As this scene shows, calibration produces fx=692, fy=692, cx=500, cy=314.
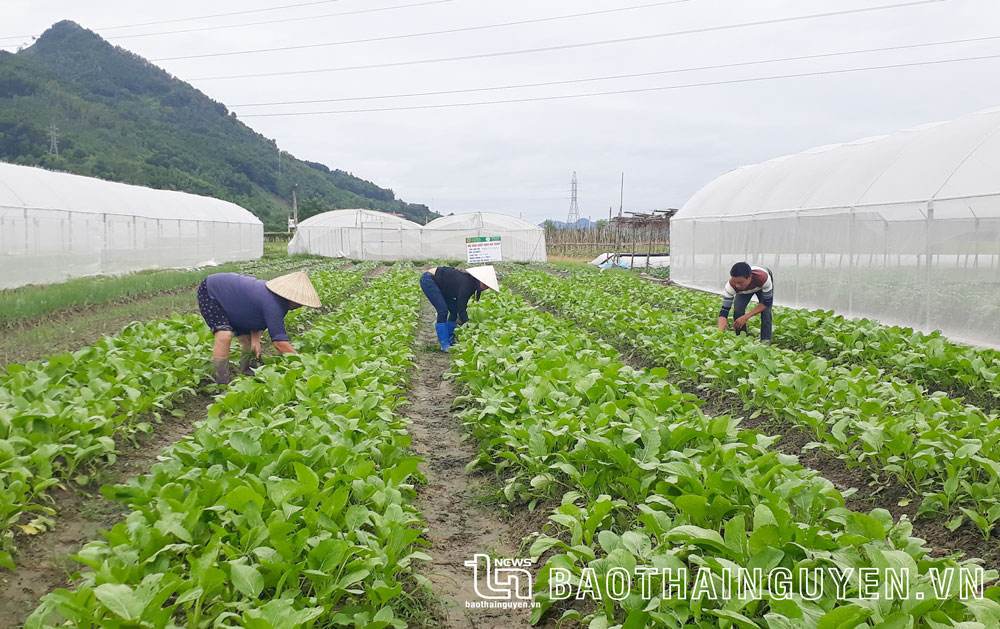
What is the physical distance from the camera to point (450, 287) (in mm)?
9766

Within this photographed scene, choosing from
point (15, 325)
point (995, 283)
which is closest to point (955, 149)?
point (995, 283)

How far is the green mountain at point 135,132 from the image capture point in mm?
47875

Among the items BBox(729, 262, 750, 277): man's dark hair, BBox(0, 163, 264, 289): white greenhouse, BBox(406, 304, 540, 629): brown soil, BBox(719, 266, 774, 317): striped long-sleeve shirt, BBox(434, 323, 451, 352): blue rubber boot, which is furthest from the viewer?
BBox(0, 163, 264, 289): white greenhouse

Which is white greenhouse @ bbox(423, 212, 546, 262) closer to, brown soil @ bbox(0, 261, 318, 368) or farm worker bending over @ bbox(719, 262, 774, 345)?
brown soil @ bbox(0, 261, 318, 368)

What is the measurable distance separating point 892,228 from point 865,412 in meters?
8.11

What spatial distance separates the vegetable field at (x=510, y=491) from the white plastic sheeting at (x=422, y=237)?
29.6m

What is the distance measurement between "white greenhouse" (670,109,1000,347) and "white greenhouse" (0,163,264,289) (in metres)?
17.3

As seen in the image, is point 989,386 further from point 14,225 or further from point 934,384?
point 14,225

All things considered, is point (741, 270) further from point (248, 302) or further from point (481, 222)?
point (481, 222)

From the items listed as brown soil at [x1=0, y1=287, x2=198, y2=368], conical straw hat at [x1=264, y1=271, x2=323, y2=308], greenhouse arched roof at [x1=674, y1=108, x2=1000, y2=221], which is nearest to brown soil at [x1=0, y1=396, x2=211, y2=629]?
conical straw hat at [x1=264, y1=271, x2=323, y2=308]

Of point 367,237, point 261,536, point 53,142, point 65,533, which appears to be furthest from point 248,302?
point 53,142

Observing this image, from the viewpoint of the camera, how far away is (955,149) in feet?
37.1

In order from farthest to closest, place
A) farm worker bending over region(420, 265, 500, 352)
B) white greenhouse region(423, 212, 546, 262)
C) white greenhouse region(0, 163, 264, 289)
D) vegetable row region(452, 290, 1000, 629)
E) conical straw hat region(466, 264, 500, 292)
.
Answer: white greenhouse region(423, 212, 546, 262), white greenhouse region(0, 163, 264, 289), farm worker bending over region(420, 265, 500, 352), conical straw hat region(466, 264, 500, 292), vegetable row region(452, 290, 1000, 629)

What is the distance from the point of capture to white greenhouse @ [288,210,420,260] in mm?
37250
